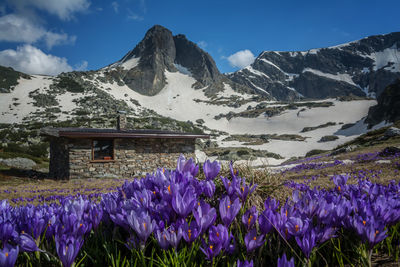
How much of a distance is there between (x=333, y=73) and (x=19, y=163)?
198 metres

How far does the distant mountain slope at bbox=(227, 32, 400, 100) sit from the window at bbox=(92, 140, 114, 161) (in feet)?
552

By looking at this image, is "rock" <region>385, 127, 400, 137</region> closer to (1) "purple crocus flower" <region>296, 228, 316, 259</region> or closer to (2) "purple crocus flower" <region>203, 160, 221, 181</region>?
(2) "purple crocus flower" <region>203, 160, 221, 181</region>

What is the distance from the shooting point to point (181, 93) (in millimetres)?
112062

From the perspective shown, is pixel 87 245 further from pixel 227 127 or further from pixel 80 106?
pixel 227 127

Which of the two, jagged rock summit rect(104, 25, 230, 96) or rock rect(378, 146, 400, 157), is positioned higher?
jagged rock summit rect(104, 25, 230, 96)

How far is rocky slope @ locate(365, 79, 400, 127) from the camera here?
128 ft

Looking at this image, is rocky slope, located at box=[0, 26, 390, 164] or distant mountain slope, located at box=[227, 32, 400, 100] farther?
distant mountain slope, located at box=[227, 32, 400, 100]

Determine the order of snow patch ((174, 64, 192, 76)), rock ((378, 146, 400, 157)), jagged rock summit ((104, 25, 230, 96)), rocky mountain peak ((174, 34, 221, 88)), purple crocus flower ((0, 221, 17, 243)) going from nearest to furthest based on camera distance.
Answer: purple crocus flower ((0, 221, 17, 243)), rock ((378, 146, 400, 157)), jagged rock summit ((104, 25, 230, 96)), rocky mountain peak ((174, 34, 221, 88)), snow patch ((174, 64, 192, 76))

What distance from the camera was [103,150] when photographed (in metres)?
16.4

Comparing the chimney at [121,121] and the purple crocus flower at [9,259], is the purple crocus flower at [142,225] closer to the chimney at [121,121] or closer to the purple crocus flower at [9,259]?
the purple crocus flower at [9,259]

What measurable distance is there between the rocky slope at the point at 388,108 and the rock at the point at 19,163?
49293 millimetres

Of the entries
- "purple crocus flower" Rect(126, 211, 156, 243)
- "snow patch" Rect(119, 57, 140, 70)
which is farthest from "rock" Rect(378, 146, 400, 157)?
"snow patch" Rect(119, 57, 140, 70)

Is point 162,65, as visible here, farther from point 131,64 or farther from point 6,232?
point 6,232

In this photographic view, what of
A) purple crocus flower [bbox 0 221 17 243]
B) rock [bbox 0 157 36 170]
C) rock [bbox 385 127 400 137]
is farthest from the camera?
rock [bbox 0 157 36 170]
